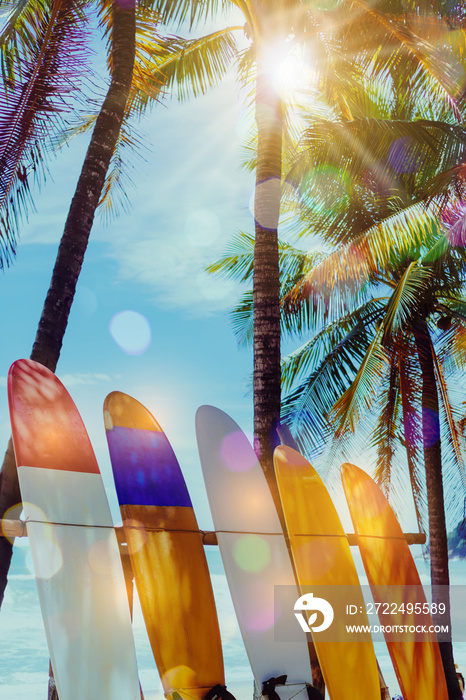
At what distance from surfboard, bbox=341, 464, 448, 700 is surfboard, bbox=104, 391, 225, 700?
56.8 inches

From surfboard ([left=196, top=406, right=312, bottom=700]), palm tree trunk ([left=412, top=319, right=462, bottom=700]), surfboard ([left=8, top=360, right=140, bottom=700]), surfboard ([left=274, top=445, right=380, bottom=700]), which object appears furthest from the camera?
palm tree trunk ([left=412, top=319, right=462, bottom=700])

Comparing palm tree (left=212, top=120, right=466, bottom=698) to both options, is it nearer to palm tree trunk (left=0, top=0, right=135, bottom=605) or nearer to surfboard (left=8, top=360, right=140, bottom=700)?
palm tree trunk (left=0, top=0, right=135, bottom=605)

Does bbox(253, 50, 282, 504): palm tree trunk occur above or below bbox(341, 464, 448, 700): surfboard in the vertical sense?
above

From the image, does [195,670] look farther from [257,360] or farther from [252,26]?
[252,26]

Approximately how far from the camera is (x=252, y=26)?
734 centimetres

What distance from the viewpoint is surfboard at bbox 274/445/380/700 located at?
4.03m

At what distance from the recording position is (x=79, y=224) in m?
5.11

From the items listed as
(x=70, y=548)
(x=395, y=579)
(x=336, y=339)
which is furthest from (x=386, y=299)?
(x=70, y=548)

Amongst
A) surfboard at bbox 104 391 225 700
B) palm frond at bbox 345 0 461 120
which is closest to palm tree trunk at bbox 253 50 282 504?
surfboard at bbox 104 391 225 700

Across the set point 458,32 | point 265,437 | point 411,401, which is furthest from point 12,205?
point 411,401

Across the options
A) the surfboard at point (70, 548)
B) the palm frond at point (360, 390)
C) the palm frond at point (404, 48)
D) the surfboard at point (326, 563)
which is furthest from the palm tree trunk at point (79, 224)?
the palm frond at point (360, 390)

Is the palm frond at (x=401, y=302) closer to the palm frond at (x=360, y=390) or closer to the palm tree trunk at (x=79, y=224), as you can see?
the palm frond at (x=360, y=390)

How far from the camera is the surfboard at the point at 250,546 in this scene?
3.89m

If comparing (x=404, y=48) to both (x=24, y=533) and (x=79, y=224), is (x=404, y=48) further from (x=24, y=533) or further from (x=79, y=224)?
(x=24, y=533)
